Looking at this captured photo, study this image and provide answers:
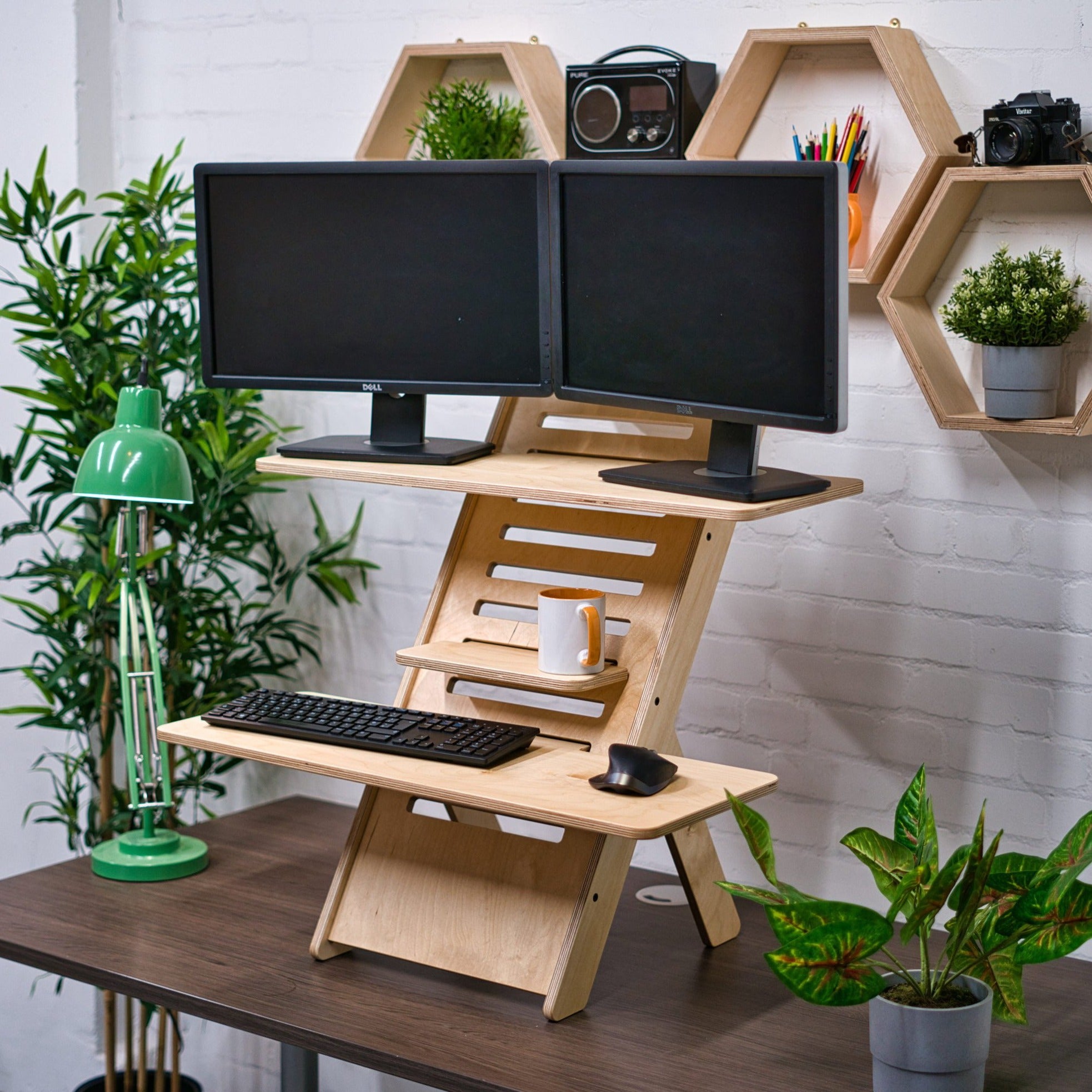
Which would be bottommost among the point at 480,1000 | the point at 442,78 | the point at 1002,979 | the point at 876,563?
the point at 480,1000

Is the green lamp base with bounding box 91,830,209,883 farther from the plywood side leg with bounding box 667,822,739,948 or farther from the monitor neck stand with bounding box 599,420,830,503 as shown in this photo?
the monitor neck stand with bounding box 599,420,830,503

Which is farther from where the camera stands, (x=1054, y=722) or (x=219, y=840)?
(x=219, y=840)

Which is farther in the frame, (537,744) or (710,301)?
(537,744)

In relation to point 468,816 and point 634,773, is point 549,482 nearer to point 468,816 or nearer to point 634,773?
point 634,773

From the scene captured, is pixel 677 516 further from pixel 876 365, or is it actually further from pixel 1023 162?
pixel 1023 162

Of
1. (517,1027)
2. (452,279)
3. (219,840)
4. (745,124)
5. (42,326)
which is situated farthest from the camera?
(42,326)

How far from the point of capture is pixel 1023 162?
1926 mm

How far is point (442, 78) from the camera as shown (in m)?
2.55

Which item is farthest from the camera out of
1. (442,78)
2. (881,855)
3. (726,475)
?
A: (442,78)

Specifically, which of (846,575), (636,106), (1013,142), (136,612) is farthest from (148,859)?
(1013,142)

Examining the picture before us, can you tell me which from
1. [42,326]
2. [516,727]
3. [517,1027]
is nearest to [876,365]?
[516,727]

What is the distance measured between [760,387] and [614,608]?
382 mm

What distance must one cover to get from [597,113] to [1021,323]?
2.40 feet

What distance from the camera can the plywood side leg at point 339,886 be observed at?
77.2 inches
